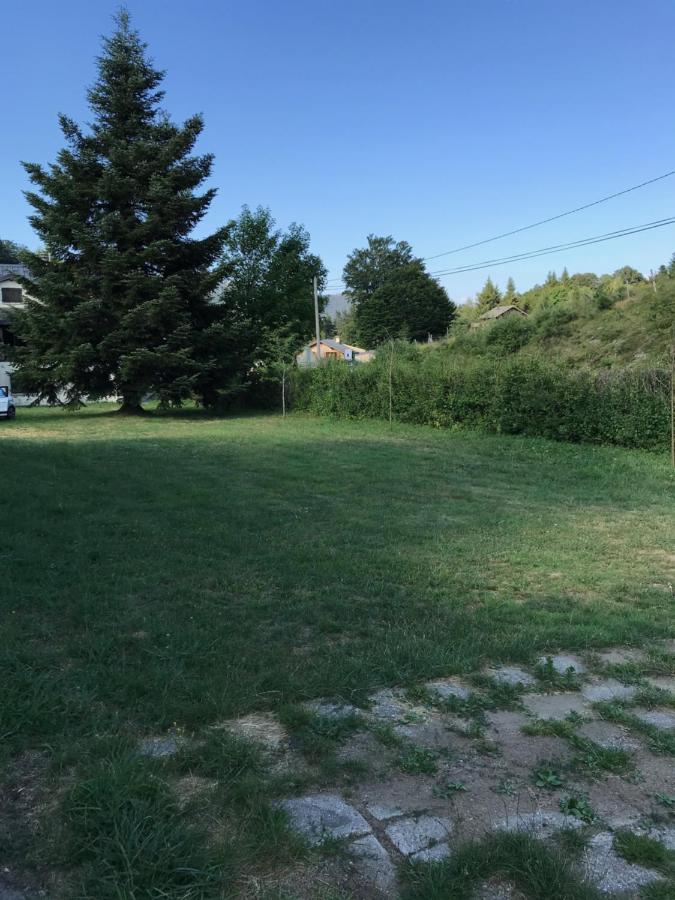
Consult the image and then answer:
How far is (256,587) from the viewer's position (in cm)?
435

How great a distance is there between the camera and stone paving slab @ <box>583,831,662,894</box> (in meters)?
1.73

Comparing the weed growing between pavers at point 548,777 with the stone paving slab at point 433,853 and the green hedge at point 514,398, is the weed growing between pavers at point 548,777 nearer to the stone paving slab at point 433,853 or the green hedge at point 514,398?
the stone paving slab at point 433,853

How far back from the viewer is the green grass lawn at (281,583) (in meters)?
2.82

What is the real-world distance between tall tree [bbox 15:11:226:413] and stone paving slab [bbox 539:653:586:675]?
63.8ft

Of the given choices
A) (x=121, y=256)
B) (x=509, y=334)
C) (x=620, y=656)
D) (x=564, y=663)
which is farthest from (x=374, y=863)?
(x=509, y=334)

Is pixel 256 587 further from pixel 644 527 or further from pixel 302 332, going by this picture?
pixel 302 332

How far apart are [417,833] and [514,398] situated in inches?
547

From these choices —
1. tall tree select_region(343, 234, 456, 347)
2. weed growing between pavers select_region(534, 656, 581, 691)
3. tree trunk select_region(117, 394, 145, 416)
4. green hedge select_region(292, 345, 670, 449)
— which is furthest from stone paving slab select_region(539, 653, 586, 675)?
tall tree select_region(343, 234, 456, 347)

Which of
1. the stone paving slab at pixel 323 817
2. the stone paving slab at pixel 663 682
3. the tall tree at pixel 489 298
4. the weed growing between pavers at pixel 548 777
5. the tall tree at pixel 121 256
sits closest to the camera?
the stone paving slab at pixel 323 817

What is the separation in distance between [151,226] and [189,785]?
71.6ft

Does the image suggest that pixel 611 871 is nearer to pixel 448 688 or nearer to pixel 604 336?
pixel 448 688

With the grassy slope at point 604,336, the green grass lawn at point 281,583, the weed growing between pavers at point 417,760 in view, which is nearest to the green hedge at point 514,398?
the green grass lawn at point 281,583

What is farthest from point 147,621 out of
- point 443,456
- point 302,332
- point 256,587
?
point 302,332

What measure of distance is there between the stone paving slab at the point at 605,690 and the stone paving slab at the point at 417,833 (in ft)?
4.05
